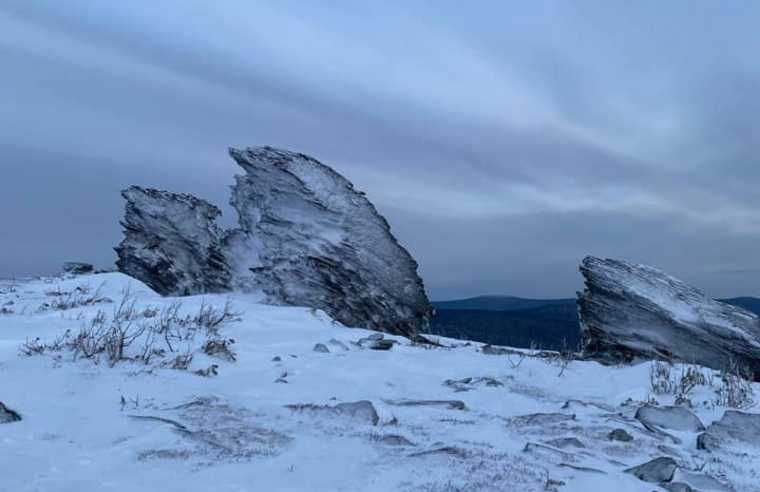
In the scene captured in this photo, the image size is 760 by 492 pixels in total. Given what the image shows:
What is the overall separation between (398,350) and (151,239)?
13.6m

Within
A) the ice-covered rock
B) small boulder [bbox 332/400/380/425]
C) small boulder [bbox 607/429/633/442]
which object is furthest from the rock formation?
small boulder [bbox 607/429/633/442]

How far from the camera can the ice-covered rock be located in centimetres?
1391

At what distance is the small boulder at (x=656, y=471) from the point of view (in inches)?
137

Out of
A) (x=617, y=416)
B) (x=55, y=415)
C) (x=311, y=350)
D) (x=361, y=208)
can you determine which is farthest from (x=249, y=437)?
(x=361, y=208)

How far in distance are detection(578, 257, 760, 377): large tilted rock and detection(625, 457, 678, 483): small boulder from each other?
7.74 meters

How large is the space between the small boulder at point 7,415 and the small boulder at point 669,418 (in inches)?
179

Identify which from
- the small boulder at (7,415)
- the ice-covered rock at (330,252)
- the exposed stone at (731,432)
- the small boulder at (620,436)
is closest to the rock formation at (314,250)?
the ice-covered rock at (330,252)

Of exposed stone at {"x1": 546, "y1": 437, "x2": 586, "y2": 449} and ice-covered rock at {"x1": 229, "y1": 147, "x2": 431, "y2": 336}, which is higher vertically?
ice-covered rock at {"x1": 229, "y1": 147, "x2": 431, "y2": 336}

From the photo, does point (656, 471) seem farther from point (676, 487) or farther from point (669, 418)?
point (669, 418)

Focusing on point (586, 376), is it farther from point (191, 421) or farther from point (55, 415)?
point (55, 415)

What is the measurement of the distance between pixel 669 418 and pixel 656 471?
5.87 ft

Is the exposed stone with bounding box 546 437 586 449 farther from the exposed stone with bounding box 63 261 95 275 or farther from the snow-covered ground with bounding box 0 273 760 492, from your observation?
the exposed stone with bounding box 63 261 95 275

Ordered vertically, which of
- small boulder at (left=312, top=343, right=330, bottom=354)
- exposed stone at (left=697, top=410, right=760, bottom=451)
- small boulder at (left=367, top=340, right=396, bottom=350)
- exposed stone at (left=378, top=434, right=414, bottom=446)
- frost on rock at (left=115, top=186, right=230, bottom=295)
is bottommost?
exposed stone at (left=378, top=434, right=414, bottom=446)

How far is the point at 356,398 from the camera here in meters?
5.36
